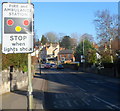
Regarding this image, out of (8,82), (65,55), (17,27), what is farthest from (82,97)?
(65,55)

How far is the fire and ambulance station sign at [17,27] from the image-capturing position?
5445mm

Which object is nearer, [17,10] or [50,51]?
[17,10]

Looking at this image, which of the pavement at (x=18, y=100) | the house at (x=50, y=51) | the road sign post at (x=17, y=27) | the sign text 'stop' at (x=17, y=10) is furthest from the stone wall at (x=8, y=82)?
the house at (x=50, y=51)

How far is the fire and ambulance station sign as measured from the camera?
5.45m

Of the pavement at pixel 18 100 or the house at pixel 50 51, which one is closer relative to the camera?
the pavement at pixel 18 100

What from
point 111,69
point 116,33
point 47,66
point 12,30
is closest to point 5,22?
point 12,30

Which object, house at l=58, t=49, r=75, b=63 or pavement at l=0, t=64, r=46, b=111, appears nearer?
pavement at l=0, t=64, r=46, b=111

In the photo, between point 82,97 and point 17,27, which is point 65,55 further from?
point 17,27

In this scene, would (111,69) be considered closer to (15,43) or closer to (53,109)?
(53,109)

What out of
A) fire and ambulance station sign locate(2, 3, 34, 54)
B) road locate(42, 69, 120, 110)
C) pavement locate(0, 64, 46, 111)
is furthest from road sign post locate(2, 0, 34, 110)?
road locate(42, 69, 120, 110)

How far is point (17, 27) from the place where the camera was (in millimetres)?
5465

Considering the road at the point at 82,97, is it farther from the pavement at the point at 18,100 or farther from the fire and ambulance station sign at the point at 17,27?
the fire and ambulance station sign at the point at 17,27

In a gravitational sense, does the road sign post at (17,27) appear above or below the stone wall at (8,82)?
above

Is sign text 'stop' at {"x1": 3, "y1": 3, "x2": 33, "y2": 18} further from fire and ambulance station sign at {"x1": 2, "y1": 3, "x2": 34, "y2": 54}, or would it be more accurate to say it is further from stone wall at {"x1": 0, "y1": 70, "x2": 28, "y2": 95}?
stone wall at {"x1": 0, "y1": 70, "x2": 28, "y2": 95}
